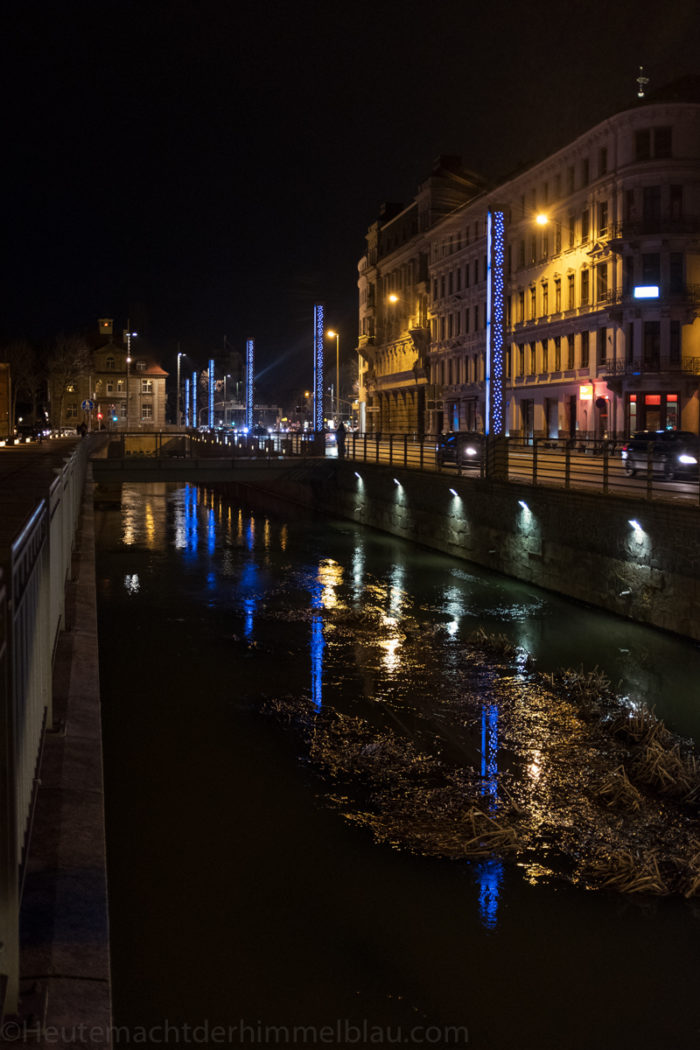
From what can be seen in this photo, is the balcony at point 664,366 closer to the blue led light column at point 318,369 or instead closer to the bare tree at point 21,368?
the blue led light column at point 318,369

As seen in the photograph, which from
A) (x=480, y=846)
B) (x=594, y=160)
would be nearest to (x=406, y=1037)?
(x=480, y=846)

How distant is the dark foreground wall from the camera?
2155 cm

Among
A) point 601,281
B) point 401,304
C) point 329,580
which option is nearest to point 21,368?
point 401,304

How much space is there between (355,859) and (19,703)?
5682 mm

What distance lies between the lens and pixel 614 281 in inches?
2181

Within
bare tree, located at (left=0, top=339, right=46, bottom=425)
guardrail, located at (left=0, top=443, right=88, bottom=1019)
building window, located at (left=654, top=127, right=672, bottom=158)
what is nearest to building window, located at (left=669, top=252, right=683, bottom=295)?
building window, located at (left=654, top=127, right=672, bottom=158)

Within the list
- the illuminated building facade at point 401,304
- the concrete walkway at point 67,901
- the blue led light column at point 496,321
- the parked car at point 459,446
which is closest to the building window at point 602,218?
the parked car at point 459,446

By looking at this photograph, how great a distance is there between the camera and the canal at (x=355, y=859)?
24.4 ft

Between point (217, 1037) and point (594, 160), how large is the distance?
56.6 meters

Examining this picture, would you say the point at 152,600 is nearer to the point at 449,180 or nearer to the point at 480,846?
the point at 480,846

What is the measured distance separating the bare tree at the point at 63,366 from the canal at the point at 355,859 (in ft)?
344

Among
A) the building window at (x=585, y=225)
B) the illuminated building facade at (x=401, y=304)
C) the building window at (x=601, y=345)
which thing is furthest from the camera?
the illuminated building facade at (x=401, y=304)

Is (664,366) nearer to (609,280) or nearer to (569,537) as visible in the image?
(609,280)

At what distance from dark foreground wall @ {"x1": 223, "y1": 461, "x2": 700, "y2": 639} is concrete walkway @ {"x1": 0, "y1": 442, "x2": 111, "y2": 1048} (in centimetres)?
1505
